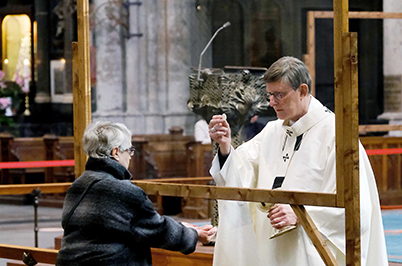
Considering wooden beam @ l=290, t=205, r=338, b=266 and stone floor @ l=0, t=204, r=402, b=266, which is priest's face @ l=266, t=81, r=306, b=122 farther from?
stone floor @ l=0, t=204, r=402, b=266

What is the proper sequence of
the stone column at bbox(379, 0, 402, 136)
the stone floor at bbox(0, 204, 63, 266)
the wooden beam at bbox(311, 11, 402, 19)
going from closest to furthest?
the stone floor at bbox(0, 204, 63, 266)
the wooden beam at bbox(311, 11, 402, 19)
the stone column at bbox(379, 0, 402, 136)

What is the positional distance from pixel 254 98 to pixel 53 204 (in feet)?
18.9

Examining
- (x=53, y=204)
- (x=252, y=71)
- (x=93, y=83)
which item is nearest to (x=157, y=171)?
(x=53, y=204)

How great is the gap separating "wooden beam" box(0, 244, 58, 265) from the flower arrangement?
731cm

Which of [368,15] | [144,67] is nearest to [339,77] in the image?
[368,15]

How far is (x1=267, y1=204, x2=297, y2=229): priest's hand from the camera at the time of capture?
8.41ft

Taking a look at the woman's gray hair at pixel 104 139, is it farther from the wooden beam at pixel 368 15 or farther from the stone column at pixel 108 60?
the stone column at pixel 108 60

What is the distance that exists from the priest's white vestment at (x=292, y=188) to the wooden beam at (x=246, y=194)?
6.7 inches

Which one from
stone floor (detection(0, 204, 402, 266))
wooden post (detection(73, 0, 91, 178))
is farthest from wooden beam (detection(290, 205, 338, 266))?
stone floor (detection(0, 204, 402, 266))

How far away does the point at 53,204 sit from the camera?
898 centimetres

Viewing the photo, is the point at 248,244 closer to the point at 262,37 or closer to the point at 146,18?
the point at 262,37

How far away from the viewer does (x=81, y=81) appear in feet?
11.0

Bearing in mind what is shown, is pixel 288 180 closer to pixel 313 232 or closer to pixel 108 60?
pixel 313 232

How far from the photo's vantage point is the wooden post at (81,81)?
334 cm
